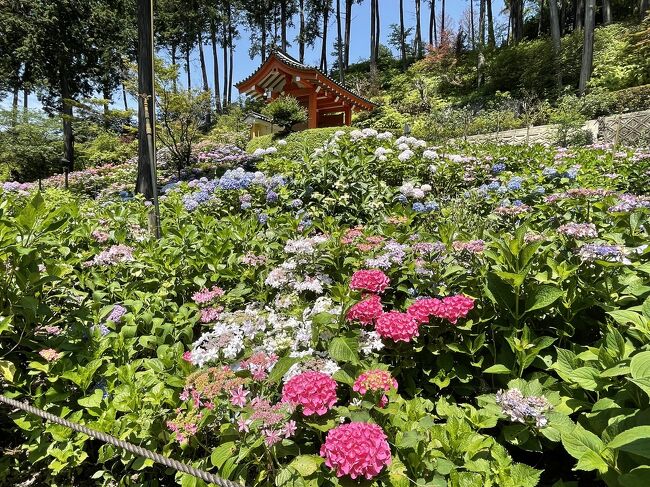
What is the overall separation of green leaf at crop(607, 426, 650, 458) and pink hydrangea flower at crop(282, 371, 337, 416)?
0.77 m

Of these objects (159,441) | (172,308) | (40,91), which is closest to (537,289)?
(159,441)

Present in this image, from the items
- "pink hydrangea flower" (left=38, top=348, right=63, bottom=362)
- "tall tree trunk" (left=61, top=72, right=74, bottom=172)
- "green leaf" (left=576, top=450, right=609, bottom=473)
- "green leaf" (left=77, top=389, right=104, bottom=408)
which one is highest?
"tall tree trunk" (left=61, top=72, right=74, bottom=172)

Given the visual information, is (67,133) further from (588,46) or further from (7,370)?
(588,46)

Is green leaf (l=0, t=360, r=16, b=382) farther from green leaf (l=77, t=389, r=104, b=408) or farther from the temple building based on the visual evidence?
the temple building

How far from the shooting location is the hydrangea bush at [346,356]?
1.25m

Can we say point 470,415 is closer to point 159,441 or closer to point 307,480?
point 307,480

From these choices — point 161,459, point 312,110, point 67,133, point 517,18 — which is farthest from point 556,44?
point 67,133

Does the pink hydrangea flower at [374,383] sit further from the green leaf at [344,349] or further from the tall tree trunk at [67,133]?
the tall tree trunk at [67,133]

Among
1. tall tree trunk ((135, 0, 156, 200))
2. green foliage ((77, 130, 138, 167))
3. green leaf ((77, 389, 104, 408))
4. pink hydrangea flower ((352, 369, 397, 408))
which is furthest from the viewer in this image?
green foliage ((77, 130, 138, 167))

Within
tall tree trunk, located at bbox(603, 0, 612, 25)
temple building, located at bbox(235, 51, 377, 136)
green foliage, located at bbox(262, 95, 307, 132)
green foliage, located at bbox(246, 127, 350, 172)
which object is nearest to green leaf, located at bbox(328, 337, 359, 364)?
green foliage, located at bbox(246, 127, 350, 172)

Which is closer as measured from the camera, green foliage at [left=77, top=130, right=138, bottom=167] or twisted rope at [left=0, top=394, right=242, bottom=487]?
twisted rope at [left=0, top=394, right=242, bottom=487]

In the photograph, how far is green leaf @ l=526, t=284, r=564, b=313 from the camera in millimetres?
1541

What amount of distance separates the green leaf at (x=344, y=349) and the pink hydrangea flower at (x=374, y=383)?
111mm

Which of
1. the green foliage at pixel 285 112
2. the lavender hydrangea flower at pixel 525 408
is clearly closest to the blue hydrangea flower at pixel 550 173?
the lavender hydrangea flower at pixel 525 408
